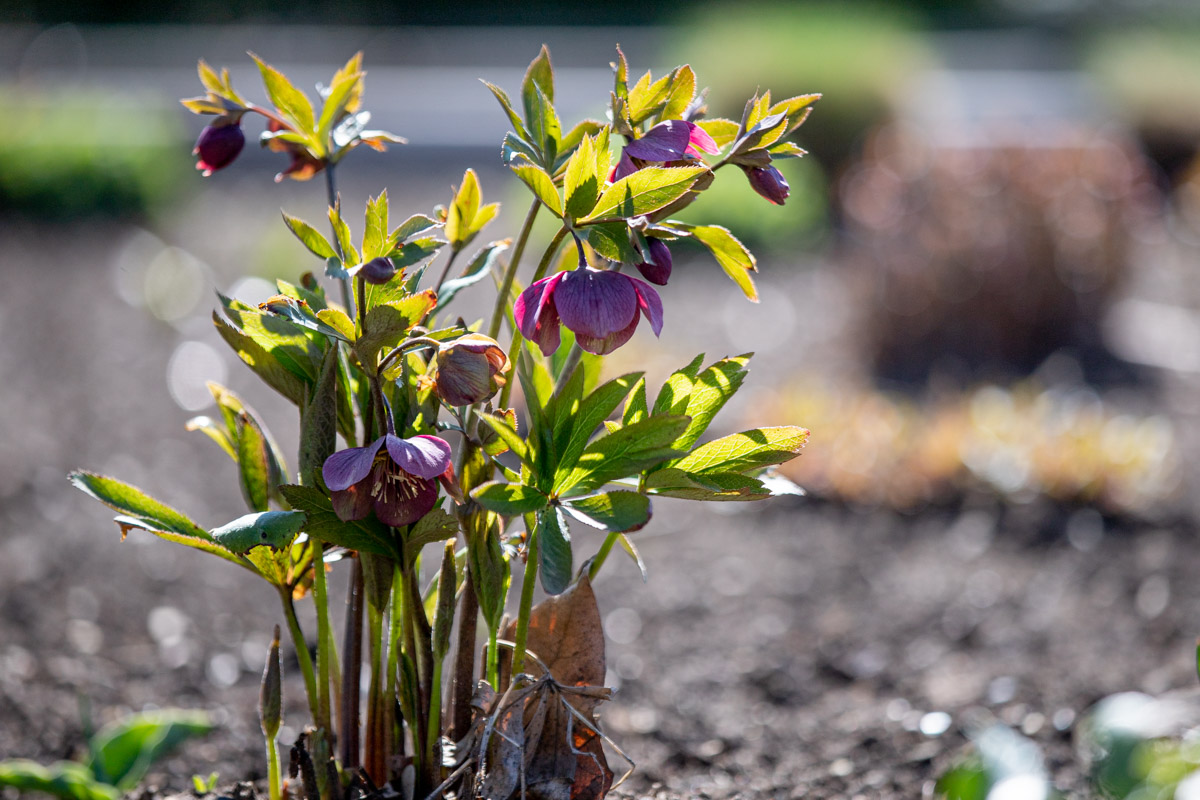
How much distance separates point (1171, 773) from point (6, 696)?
1.76 meters

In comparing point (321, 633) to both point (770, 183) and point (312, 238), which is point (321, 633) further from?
point (770, 183)

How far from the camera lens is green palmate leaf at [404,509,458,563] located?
3.05ft

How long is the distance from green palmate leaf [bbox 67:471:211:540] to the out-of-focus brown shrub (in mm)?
3191

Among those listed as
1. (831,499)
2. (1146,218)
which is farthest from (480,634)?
(1146,218)

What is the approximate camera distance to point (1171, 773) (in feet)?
3.87

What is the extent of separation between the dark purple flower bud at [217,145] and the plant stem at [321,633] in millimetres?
431

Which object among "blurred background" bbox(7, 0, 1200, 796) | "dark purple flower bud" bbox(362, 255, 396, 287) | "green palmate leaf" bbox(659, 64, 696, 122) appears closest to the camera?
"dark purple flower bud" bbox(362, 255, 396, 287)

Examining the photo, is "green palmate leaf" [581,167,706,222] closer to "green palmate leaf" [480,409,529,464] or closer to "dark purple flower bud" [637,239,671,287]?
"dark purple flower bud" [637,239,671,287]

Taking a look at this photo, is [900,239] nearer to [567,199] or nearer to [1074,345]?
[1074,345]

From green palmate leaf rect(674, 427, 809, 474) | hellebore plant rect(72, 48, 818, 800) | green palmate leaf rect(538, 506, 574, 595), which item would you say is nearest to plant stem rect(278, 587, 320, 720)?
hellebore plant rect(72, 48, 818, 800)

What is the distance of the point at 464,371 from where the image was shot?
85 centimetres

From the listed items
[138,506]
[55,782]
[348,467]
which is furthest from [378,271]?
[55,782]

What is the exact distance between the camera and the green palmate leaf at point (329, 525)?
3.08ft

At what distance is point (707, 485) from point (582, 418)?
0.43 ft
